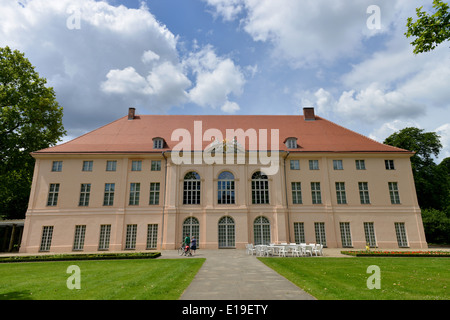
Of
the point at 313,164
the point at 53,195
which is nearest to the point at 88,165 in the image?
the point at 53,195

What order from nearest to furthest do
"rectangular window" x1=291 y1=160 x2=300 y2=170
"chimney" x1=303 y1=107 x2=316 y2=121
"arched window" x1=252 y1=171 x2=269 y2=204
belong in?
"arched window" x1=252 y1=171 x2=269 y2=204
"rectangular window" x1=291 y1=160 x2=300 y2=170
"chimney" x1=303 y1=107 x2=316 y2=121

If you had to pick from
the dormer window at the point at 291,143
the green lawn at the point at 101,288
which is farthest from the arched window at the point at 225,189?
the green lawn at the point at 101,288

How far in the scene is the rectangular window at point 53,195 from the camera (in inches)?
982

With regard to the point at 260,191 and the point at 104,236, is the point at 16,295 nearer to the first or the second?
the point at 104,236

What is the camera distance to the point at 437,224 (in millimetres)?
27547

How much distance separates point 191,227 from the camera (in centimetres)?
2448

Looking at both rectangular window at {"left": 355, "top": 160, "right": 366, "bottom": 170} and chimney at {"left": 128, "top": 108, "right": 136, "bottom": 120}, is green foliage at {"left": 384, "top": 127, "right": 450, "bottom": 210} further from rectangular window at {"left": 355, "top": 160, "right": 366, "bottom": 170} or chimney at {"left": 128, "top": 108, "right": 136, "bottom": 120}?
chimney at {"left": 128, "top": 108, "right": 136, "bottom": 120}

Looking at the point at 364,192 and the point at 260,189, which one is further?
the point at 364,192

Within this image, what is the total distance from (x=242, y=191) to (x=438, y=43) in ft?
60.3

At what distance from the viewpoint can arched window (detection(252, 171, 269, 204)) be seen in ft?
83.0

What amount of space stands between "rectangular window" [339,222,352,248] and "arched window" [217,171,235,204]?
11.1 meters

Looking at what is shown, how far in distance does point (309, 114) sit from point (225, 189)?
15285 millimetres

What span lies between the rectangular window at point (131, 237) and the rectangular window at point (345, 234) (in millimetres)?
20098

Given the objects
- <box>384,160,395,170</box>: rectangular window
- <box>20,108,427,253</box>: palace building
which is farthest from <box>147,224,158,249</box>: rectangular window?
<box>384,160,395,170</box>: rectangular window
